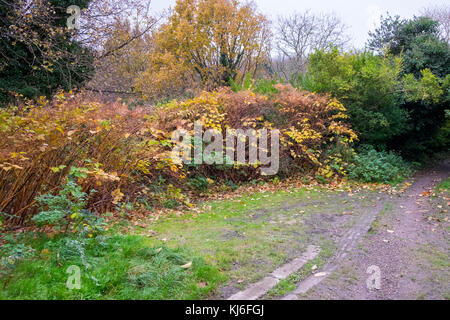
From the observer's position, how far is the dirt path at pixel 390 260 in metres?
2.62

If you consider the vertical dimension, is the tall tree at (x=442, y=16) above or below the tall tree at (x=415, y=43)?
above

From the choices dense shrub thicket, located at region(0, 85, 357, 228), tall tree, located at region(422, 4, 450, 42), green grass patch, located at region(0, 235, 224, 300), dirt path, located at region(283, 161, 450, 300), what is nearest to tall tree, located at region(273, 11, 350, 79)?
tall tree, located at region(422, 4, 450, 42)

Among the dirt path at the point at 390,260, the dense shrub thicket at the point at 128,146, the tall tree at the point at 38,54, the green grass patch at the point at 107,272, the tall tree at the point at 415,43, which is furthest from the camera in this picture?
the tall tree at the point at 415,43

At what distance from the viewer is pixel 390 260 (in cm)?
331

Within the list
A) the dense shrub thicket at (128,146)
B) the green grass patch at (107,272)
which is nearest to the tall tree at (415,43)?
the dense shrub thicket at (128,146)

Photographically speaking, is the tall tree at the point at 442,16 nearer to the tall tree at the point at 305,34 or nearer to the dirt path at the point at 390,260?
the tall tree at the point at 305,34

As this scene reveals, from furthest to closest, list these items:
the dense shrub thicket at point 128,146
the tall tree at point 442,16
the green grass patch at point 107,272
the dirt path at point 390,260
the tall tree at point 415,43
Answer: the tall tree at point 442,16, the tall tree at point 415,43, the dense shrub thicket at point 128,146, the dirt path at point 390,260, the green grass patch at point 107,272

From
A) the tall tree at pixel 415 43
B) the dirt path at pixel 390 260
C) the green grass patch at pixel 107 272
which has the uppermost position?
the tall tree at pixel 415 43

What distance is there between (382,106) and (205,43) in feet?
36.1

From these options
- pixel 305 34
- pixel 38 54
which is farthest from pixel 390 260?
pixel 305 34

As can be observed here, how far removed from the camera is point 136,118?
5.19 meters

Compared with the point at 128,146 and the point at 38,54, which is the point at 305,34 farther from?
the point at 128,146

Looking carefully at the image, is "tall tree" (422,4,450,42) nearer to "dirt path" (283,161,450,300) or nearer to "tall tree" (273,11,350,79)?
"tall tree" (273,11,350,79)

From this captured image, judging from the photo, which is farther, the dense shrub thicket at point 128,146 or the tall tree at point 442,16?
the tall tree at point 442,16
